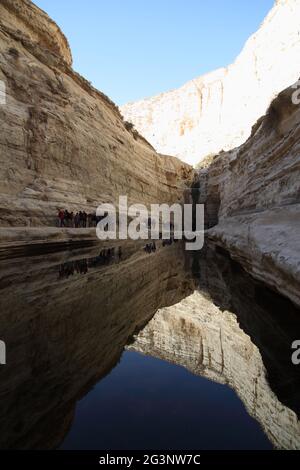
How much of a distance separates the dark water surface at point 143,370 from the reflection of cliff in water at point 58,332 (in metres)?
0.01

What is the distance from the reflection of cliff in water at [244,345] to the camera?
2305 millimetres

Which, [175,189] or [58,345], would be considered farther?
[175,189]

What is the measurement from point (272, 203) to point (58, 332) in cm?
949

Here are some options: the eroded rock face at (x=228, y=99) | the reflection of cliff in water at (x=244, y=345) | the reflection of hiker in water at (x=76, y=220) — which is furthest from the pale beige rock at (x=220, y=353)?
the eroded rock face at (x=228, y=99)

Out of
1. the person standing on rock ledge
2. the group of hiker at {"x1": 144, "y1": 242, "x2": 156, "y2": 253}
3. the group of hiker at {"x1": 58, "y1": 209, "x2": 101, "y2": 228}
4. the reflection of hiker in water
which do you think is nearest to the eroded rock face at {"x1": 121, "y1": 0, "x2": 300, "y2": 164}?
the group of hiker at {"x1": 144, "y1": 242, "x2": 156, "y2": 253}

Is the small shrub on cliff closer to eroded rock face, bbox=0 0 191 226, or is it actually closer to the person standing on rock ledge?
eroded rock face, bbox=0 0 191 226

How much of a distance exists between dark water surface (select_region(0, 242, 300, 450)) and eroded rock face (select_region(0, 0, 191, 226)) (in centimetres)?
812

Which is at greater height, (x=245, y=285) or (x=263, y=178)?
(x=263, y=178)

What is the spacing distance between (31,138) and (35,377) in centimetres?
1407

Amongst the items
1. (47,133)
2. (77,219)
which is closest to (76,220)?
(77,219)

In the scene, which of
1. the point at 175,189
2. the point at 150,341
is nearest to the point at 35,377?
the point at 150,341

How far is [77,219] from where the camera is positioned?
49.4ft

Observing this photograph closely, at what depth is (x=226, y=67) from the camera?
7456cm

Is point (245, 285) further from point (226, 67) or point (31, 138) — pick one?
point (226, 67)
